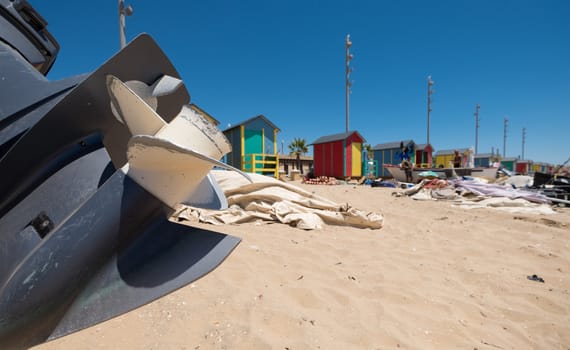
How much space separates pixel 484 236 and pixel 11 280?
14.0 feet

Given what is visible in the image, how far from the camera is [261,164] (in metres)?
11.4

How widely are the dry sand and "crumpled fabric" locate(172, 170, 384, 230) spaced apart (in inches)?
25.1

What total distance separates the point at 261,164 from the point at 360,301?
9951mm

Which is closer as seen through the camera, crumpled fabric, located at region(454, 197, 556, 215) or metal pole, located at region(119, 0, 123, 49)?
crumpled fabric, located at region(454, 197, 556, 215)

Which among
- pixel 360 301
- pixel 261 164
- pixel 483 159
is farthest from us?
pixel 483 159

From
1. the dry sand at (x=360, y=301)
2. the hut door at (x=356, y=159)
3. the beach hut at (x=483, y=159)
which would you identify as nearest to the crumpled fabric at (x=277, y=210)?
the dry sand at (x=360, y=301)

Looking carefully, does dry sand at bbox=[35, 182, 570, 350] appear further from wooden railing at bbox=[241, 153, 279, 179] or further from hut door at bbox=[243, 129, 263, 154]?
hut door at bbox=[243, 129, 263, 154]

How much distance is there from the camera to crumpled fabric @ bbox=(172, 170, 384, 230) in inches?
140

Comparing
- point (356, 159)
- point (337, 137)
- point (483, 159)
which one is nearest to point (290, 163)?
point (337, 137)

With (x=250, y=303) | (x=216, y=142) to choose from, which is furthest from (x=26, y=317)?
(x=250, y=303)

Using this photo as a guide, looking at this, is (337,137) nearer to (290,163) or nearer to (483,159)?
(290,163)

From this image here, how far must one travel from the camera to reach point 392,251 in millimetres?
2633

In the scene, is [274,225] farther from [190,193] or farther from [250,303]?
[190,193]

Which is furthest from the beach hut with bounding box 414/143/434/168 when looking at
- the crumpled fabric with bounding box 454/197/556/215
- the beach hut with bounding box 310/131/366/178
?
the crumpled fabric with bounding box 454/197/556/215
